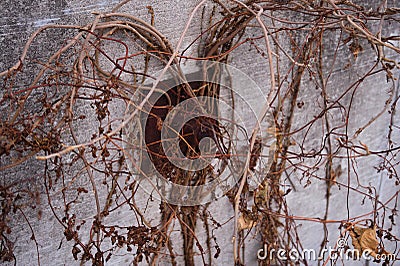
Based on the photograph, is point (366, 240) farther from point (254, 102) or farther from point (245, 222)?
point (254, 102)

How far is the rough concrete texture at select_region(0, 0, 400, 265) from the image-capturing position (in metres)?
1.19

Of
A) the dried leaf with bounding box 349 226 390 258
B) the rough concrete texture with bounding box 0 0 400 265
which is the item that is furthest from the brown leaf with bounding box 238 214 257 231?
the dried leaf with bounding box 349 226 390 258

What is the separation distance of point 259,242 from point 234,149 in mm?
417

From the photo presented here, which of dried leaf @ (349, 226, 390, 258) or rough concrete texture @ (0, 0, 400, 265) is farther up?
rough concrete texture @ (0, 0, 400, 265)

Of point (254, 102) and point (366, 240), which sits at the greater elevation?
point (254, 102)

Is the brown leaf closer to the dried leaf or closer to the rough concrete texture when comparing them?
the rough concrete texture

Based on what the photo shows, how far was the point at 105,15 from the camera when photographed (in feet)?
4.05

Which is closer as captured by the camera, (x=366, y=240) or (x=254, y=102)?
(x=366, y=240)

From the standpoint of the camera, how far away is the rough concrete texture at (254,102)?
3.90 ft

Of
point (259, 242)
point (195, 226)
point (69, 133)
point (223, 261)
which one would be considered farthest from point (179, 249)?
point (69, 133)

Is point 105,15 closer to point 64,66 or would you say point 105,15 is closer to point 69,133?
point 64,66

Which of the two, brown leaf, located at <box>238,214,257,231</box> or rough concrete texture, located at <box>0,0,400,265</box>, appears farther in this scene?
brown leaf, located at <box>238,214,257,231</box>

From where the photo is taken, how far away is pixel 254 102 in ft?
5.34

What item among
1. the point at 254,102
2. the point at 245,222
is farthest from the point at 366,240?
the point at 254,102
